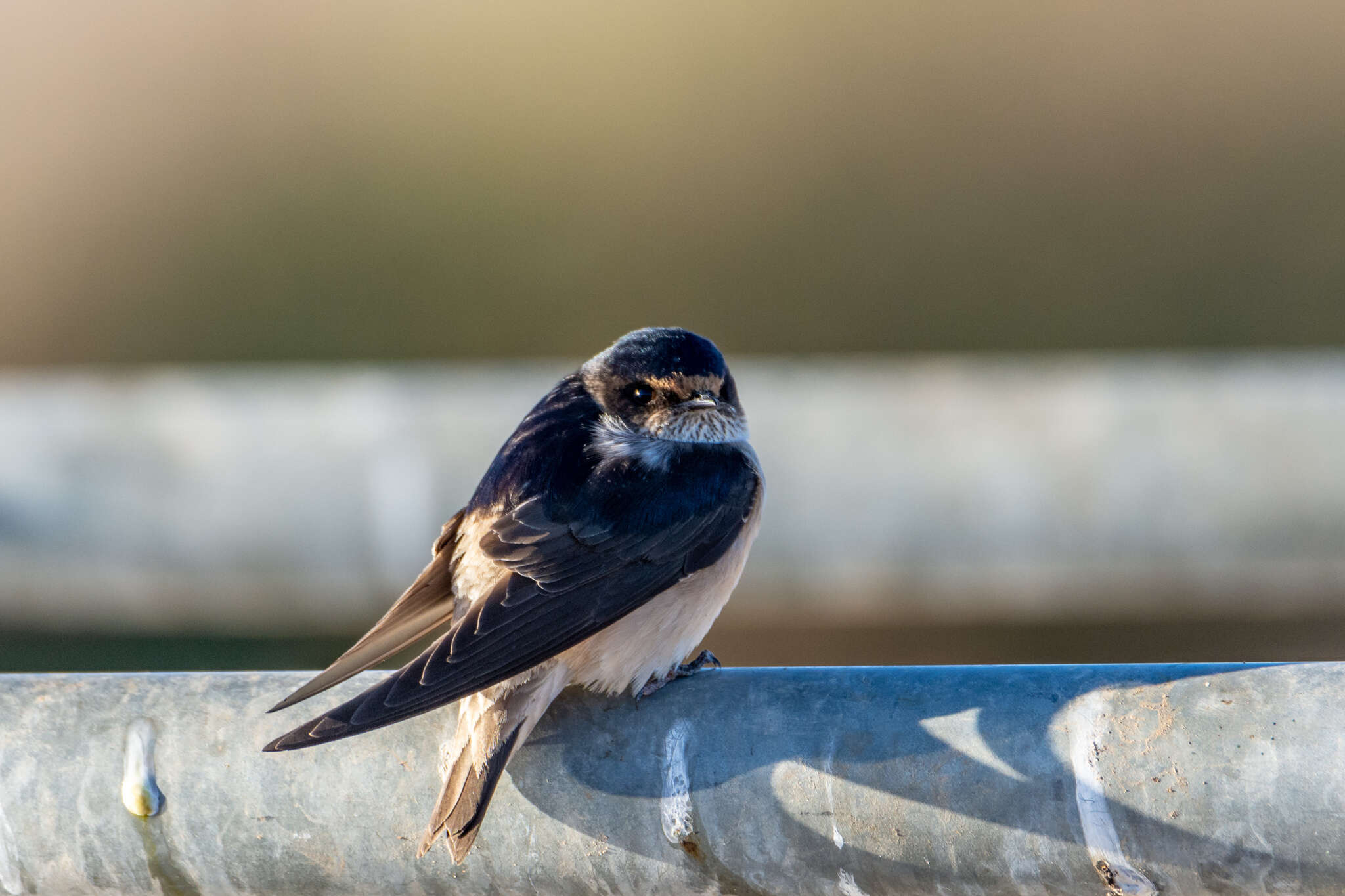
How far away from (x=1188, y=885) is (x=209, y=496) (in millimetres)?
2973

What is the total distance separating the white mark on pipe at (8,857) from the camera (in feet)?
5.37

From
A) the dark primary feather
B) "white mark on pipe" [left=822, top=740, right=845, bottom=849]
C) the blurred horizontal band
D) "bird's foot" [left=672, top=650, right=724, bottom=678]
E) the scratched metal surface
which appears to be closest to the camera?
the scratched metal surface

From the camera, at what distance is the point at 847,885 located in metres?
1.57

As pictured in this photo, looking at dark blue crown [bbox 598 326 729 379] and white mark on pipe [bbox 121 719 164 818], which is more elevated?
dark blue crown [bbox 598 326 729 379]

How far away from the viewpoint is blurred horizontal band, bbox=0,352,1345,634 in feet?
12.1

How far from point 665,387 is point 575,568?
2.17 ft

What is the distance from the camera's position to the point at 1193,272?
712 centimetres

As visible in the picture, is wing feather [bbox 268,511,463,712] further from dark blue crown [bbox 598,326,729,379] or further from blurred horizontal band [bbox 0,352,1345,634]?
blurred horizontal band [bbox 0,352,1345,634]

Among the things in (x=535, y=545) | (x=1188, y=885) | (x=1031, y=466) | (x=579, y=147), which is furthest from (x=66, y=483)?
(x=579, y=147)

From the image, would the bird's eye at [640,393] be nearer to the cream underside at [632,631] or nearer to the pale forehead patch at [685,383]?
the pale forehead patch at [685,383]

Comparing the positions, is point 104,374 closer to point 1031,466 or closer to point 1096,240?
point 1031,466

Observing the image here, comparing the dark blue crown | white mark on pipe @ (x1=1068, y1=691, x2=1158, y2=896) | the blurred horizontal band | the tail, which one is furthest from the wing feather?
the blurred horizontal band

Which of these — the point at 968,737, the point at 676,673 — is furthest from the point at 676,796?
the point at 676,673

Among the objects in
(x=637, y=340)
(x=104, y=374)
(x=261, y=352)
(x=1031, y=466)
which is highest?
(x=637, y=340)
